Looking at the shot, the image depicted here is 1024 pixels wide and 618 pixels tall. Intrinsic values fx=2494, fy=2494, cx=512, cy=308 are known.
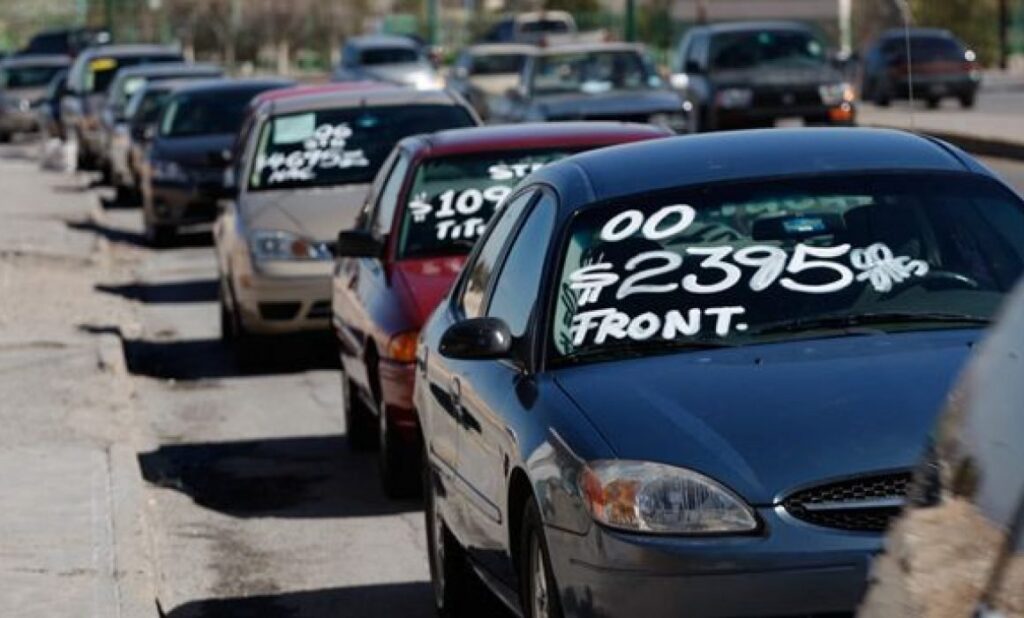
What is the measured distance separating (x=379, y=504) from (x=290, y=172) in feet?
17.5

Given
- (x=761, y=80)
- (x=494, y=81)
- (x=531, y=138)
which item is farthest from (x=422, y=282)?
(x=494, y=81)

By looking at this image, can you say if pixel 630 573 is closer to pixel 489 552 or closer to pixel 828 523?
pixel 828 523

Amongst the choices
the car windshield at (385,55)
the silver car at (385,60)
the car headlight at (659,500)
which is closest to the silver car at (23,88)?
the silver car at (385,60)

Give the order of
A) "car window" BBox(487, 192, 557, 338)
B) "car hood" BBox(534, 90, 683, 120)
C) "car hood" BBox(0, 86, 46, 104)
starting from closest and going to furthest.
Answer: "car window" BBox(487, 192, 557, 338), "car hood" BBox(534, 90, 683, 120), "car hood" BBox(0, 86, 46, 104)

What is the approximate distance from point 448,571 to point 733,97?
991 inches

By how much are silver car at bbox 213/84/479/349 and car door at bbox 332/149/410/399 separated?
2.42 metres

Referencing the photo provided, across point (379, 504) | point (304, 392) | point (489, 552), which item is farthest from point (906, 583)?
point (304, 392)

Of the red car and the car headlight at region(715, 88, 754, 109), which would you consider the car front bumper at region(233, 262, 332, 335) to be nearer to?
the red car

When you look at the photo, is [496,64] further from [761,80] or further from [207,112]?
[207,112]

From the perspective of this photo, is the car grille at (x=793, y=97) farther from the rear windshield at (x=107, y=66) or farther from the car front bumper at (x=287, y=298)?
the car front bumper at (x=287, y=298)

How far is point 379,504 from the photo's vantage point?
1112cm

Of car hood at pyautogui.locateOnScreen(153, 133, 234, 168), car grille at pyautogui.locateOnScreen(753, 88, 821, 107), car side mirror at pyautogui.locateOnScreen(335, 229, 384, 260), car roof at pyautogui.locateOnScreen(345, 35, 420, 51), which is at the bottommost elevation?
car roof at pyautogui.locateOnScreen(345, 35, 420, 51)

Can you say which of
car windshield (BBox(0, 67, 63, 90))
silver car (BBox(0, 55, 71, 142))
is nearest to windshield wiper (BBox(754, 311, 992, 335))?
silver car (BBox(0, 55, 71, 142))

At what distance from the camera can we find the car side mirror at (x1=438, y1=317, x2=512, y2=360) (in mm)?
7156
